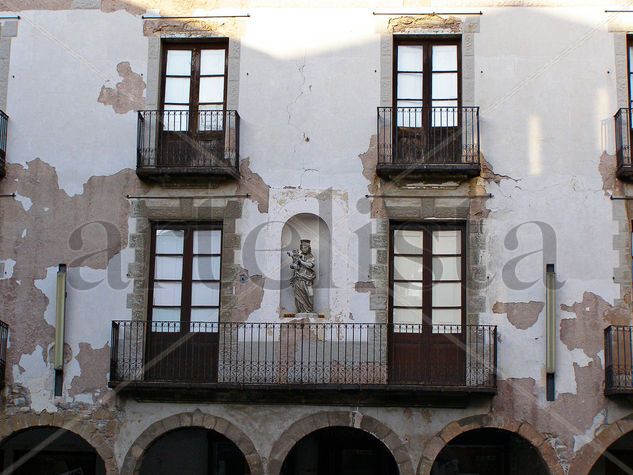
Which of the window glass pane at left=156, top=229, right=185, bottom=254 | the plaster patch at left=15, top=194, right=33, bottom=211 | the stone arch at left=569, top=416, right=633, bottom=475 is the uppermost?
the plaster patch at left=15, top=194, right=33, bottom=211

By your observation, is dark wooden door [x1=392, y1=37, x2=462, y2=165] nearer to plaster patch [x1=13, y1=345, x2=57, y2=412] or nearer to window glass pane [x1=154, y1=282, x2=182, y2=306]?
window glass pane [x1=154, y1=282, x2=182, y2=306]

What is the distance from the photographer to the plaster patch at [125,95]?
701 inches

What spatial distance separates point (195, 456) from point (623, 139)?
8.61 metres

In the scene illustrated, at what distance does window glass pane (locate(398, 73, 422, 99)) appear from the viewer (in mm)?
17766

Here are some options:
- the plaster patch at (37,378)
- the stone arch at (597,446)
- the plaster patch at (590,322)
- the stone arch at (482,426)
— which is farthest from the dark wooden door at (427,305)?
the plaster patch at (37,378)

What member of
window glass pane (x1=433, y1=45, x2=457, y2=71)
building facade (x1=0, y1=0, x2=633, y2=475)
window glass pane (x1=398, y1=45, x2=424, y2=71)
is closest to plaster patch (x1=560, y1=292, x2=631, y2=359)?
building facade (x1=0, y1=0, x2=633, y2=475)

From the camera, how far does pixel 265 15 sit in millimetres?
17938

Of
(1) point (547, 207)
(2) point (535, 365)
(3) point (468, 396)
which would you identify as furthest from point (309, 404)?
(1) point (547, 207)

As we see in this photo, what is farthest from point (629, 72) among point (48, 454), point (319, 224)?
point (48, 454)

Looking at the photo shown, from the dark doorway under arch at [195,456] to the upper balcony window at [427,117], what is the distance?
5543 mm

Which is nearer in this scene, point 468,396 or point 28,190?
point 468,396

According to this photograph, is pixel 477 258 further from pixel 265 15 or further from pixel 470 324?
pixel 265 15

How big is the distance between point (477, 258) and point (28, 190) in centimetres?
697

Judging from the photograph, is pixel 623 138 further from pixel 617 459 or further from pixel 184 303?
pixel 184 303
